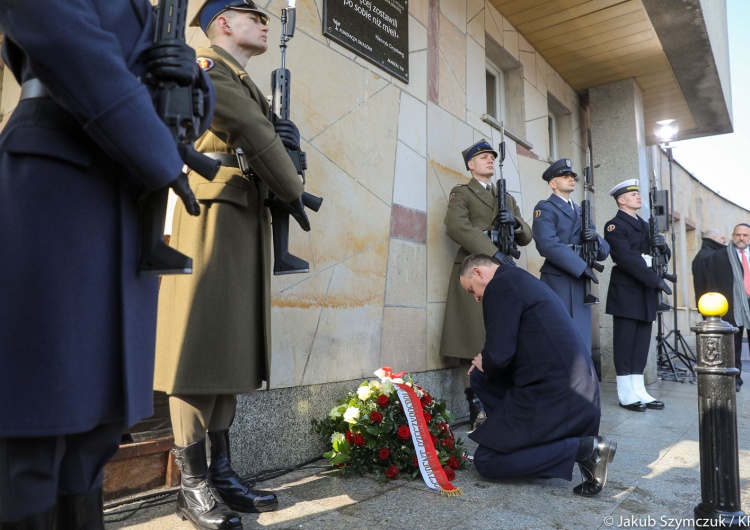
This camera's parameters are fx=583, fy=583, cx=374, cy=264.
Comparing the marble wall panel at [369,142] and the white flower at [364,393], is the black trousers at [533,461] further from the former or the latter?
the marble wall panel at [369,142]

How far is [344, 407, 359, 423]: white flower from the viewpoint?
3086 millimetres

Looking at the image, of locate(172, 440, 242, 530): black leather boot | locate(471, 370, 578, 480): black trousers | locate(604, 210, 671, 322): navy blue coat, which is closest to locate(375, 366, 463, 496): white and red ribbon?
locate(471, 370, 578, 480): black trousers

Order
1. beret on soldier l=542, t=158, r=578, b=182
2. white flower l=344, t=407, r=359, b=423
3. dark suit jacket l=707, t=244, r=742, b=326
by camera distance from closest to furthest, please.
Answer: white flower l=344, t=407, r=359, b=423
beret on soldier l=542, t=158, r=578, b=182
dark suit jacket l=707, t=244, r=742, b=326

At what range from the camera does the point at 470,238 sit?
14.1 ft

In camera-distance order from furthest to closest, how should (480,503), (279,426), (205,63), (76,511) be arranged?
(279,426), (480,503), (205,63), (76,511)

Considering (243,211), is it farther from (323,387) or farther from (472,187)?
(472,187)

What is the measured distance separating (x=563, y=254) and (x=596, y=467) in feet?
7.61

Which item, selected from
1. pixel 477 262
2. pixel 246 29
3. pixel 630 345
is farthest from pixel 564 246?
pixel 246 29

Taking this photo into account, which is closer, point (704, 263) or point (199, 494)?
point (199, 494)

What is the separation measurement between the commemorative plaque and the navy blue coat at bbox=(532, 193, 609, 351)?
64.8 inches

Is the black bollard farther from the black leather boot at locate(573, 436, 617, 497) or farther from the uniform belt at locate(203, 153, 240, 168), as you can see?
the uniform belt at locate(203, 153, 240, 168)

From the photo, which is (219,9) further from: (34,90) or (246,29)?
(34,90)

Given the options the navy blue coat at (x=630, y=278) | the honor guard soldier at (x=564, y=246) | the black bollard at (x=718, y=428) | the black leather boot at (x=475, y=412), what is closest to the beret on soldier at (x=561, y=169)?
the honor guard soldier at (x=564, y=246)

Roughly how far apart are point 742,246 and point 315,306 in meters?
6.50
